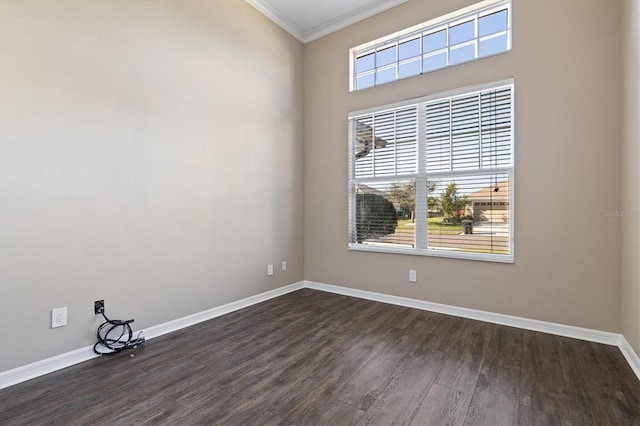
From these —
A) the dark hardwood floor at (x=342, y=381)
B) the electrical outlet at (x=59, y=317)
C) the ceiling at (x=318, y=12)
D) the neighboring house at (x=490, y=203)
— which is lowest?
the dark hardwood floor at (x=342, y=381)

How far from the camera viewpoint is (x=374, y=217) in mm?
3791

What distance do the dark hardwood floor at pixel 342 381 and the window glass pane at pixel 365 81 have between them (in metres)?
2.91

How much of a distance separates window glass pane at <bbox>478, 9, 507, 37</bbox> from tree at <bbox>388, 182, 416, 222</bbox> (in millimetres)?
1668

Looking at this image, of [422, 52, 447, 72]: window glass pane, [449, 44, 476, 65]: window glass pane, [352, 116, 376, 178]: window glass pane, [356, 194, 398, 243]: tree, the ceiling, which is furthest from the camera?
[352, 116, 376, 178]: window glass pane

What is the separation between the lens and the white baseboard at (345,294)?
1996 millimetres

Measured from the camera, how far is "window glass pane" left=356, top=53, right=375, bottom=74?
3.80m

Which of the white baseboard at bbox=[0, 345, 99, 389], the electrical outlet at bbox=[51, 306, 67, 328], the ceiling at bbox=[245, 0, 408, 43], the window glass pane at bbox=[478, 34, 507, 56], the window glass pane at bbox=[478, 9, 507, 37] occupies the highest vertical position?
the ceiling at bbox=[245, 0, 408, 43]

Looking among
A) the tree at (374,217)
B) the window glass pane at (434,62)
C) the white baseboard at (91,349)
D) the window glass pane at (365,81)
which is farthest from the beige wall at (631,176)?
the white baseboard at (91,349)

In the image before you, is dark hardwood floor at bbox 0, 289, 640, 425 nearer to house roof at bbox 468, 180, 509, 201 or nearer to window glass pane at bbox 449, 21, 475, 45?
house roof at bbox 468, 180, 509, 201

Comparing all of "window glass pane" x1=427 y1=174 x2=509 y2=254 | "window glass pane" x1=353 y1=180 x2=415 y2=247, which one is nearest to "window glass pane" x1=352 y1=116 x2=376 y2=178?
"window glass pane" x1=353 y1=180 x2=415 y2=247

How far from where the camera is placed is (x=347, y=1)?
355 centimetres

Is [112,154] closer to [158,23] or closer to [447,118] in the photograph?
[158,23]

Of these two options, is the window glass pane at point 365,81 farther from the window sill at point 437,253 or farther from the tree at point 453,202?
the window sill at point 437,253

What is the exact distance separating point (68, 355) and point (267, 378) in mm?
1461
